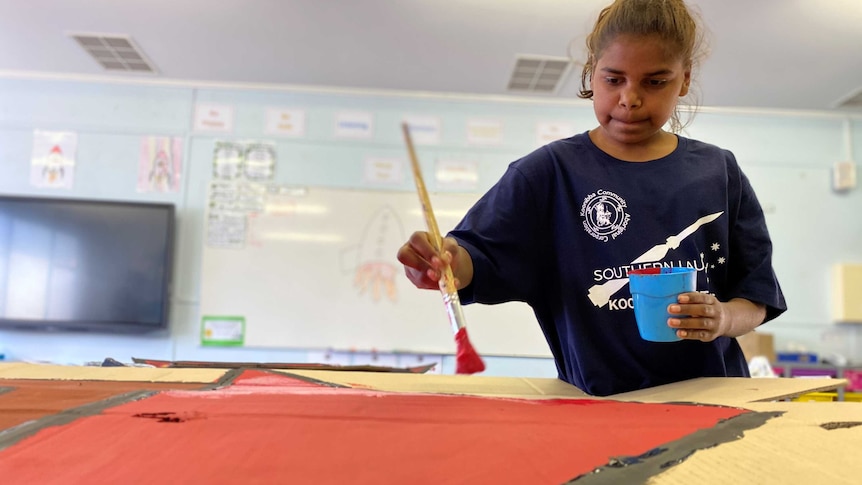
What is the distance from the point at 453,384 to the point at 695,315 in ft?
1.08

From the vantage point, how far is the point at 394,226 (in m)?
3.28

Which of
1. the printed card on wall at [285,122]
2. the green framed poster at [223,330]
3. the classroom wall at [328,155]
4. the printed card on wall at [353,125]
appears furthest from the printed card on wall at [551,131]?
the green framed poster at [223,330]

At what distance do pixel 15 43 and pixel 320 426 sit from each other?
3.40m

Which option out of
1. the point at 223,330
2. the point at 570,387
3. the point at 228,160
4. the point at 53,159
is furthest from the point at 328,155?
the point at 570,387

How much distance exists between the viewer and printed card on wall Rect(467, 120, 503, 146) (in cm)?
340

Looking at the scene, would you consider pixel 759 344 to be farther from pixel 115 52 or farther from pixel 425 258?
pixel 115 52

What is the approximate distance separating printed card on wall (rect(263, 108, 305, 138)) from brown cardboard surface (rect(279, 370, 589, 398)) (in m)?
2.66

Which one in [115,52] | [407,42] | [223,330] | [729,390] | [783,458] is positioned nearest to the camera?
[783,458]

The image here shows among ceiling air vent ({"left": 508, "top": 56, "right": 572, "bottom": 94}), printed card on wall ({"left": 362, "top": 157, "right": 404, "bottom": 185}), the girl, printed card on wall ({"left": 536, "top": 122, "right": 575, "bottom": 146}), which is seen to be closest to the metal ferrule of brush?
the girl

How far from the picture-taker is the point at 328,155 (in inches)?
131

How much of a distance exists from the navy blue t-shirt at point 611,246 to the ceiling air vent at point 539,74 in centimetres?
217

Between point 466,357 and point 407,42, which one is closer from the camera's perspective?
point 466,357

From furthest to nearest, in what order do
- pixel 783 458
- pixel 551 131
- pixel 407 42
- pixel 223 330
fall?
pixel 551 131 < pixel 223 330 < pixel 407 42 < pixel 783 458

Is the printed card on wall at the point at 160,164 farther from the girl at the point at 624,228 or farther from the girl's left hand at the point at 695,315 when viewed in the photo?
the girl's left hand at the point at 695,315
